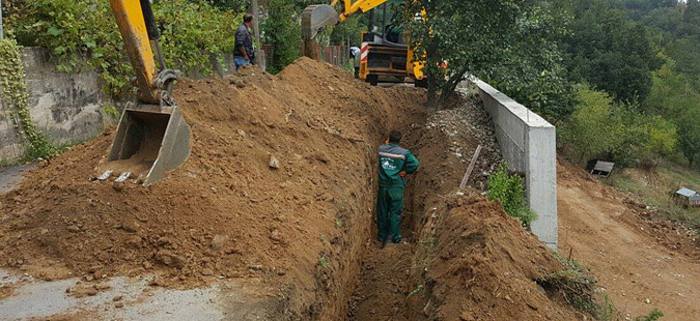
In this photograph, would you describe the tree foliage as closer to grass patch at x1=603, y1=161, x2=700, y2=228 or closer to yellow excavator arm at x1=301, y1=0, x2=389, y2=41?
grass patch at x1=603, y1=161, x2=700, y2=228

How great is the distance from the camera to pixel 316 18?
13523 millimetres

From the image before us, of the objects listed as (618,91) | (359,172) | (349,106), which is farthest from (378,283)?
(618,91)

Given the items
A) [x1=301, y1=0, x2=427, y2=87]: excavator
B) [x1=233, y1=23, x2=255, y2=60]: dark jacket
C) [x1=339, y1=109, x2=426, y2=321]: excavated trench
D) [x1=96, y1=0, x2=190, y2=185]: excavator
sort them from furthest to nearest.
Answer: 1. [x1=301, y1=0, x2=427, y2=87]: excavator
2. [x1=233, y1=23, x2=255, y2=60]: dark jacket
3. [x1=339, y1=109, x2=426, y2=321]: excavated trench
4. [x1=96, y1=0, x2=190, y2=185]: excavator

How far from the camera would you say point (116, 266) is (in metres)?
4.93

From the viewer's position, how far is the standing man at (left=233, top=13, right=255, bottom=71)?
10.9m

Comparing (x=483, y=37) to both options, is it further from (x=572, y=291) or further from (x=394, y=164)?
(x=572, y=291)

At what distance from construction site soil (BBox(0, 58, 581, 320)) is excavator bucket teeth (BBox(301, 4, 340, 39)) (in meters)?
5.05

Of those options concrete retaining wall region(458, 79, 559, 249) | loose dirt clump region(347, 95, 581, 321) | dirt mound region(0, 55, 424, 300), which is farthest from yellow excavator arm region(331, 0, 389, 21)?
concrete retaining wall region(458, 79, 559, 249)

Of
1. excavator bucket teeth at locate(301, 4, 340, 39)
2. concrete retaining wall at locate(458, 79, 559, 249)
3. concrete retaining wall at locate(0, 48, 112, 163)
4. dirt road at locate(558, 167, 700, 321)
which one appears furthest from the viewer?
excavator bucket teeth at locate(301, 4, 340, 39)

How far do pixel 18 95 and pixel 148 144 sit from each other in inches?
127

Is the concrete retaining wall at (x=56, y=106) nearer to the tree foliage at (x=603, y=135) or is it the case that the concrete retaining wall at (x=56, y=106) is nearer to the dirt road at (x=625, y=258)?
the dirt road at (x=625, y=258)

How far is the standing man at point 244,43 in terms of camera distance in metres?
10.9

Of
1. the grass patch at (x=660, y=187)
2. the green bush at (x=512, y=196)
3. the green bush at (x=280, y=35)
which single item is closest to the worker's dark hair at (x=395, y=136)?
the green bush at (x=512, y=196)

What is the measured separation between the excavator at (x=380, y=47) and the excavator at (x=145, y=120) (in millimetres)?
8227
